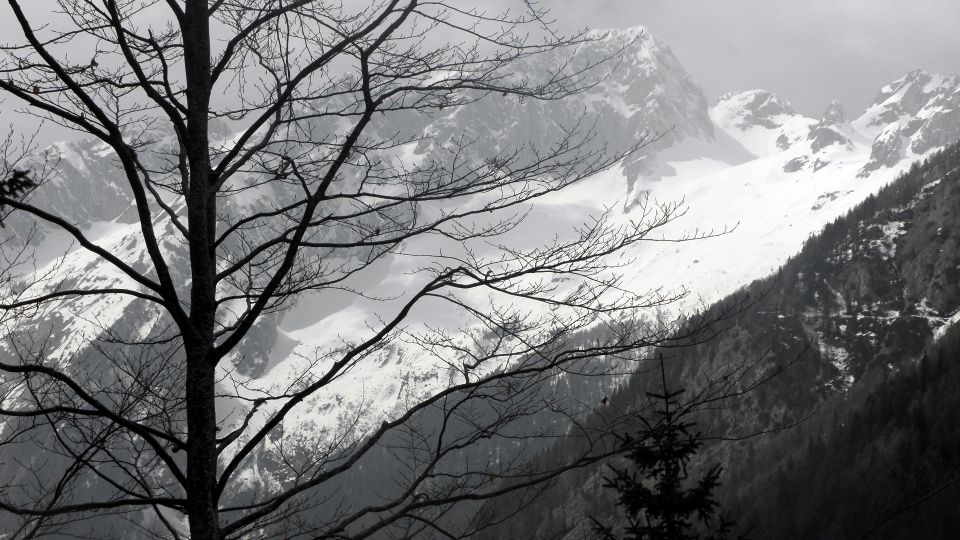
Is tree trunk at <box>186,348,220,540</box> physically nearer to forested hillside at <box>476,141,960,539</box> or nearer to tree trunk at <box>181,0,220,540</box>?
tree trunk at <box>181,0,220,540</box>

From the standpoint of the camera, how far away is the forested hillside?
7512 cm

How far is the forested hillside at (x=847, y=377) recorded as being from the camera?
246 ft


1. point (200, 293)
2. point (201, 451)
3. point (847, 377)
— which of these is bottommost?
point (201, 451)

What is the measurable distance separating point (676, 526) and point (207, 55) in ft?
21.6

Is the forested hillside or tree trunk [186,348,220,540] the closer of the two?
tree trunk [186,348,220,540]

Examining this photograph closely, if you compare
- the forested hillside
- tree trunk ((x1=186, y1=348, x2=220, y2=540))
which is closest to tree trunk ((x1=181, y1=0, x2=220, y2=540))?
tree trunk ((x1=186, y1=348, x2=220, y2=540))

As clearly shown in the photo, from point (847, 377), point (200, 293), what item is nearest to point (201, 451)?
point (200, 293)

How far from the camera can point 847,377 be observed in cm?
10844

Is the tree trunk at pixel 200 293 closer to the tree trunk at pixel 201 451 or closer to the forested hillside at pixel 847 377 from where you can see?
the tree trunk at pixel 201 451

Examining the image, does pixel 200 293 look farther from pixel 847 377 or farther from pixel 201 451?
pixel 847 377

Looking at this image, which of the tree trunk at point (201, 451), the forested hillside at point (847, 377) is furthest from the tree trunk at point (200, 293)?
the forested hillside at point (847, 377)

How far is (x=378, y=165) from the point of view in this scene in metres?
5.65

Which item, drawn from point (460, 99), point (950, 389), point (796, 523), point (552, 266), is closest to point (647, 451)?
point (552, 266)

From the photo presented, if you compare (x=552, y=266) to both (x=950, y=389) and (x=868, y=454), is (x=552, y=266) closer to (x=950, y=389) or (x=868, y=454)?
(x=868, y=454)
